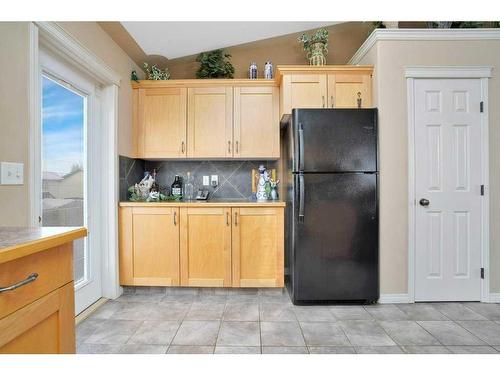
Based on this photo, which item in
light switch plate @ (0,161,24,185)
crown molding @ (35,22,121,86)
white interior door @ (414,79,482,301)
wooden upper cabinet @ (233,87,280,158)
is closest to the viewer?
light switch plate @ (0,161,24,185)

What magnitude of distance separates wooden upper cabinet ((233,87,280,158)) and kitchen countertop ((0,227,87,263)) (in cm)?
214

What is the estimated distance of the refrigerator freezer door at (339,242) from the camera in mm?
2451

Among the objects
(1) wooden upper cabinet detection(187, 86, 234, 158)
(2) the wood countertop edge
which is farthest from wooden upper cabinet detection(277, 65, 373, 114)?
(2) the wood countertop edge

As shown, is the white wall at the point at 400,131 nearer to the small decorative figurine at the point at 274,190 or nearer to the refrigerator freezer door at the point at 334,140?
the refrigerator freezer door at the point at 334,140

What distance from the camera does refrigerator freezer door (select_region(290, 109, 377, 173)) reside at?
2.43m

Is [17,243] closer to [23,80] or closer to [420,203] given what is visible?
[23,80]

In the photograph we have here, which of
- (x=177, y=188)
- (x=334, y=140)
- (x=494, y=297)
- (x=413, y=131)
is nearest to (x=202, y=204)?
(x=177, y=188)

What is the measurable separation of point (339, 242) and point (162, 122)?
215 cm

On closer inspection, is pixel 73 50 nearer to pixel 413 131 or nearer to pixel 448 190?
pixel 413 131

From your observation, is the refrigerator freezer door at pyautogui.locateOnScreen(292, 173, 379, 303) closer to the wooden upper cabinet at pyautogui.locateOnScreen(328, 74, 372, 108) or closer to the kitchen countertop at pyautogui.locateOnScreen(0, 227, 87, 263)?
the wooden upper cabinet at pyautogui.locateOnScreen(328, 74, 372, 108)

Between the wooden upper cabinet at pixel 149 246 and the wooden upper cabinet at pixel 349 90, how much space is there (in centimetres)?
184

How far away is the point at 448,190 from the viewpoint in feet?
8.24

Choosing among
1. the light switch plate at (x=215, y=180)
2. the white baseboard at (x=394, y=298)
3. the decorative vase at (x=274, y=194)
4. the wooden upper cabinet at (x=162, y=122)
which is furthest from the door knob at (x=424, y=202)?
the wooden upper cabinet at (x=162, y=122)

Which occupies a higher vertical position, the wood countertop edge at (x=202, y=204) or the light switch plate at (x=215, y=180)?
the light switch plate at (x=215, y=180)
